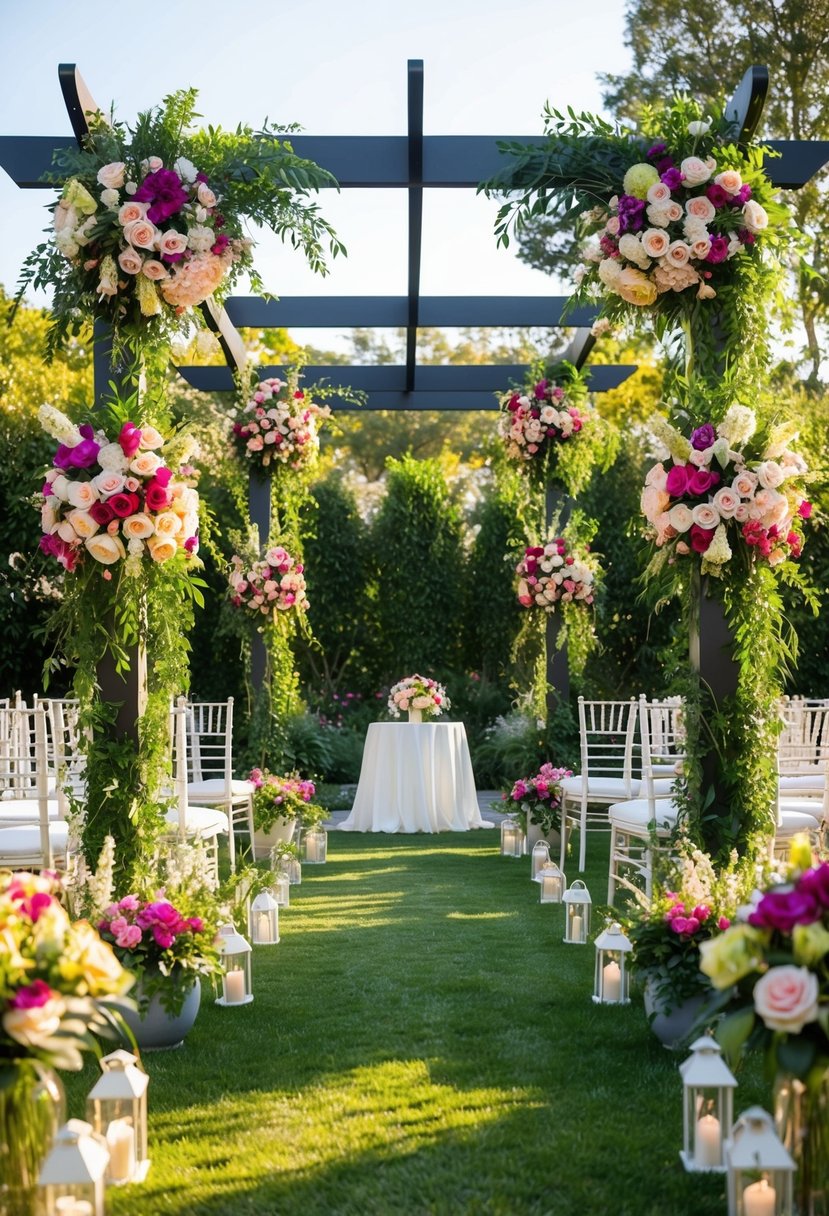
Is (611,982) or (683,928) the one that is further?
(611,982)

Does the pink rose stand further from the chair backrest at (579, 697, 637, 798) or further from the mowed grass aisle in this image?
the chair backrest at (579, 697, 637, 798)

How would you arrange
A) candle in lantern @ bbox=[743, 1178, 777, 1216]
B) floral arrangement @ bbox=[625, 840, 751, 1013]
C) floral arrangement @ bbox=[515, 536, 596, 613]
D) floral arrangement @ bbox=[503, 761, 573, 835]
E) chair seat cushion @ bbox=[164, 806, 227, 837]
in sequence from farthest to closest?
1. floral arrangement @ bbox=[515, 536, 596, 613]
2. floral arrangement @ bbox=[503, 761, 573, 835]
3. chair seat cushion @ bbox=[164, 806, 227, 837]
4. floral arrangement @ bbox=[625, 840, 751, 1013]
5. candle in lantern @ bbox=[743, 1178, 777, 1216]

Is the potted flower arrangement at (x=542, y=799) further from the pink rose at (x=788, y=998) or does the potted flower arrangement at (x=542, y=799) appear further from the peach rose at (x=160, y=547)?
the pink rose at (x=788, y=998)

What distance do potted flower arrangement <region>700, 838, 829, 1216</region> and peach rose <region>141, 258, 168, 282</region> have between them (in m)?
2.89

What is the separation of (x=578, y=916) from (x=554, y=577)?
3.72 meters

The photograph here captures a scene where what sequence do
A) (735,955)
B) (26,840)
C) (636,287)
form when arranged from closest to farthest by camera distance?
(735,955)
(636,287)
(26,840)

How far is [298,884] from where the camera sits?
6738 mm

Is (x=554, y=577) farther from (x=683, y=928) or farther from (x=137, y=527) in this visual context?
(x=683, y=928)

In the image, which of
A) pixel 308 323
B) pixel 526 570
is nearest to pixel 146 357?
pixel 308 323

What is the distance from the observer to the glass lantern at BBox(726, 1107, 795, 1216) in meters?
2.19

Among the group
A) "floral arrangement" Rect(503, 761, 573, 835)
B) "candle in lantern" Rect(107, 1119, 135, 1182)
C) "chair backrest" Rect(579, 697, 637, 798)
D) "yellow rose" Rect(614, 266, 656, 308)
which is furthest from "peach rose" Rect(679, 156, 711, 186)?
"floral arrangement" Rect(503, 761, 573, 835)

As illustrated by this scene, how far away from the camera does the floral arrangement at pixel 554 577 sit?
848 cm

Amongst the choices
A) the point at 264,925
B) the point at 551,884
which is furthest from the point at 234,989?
the point at 551,884

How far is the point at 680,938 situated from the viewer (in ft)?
11.2
